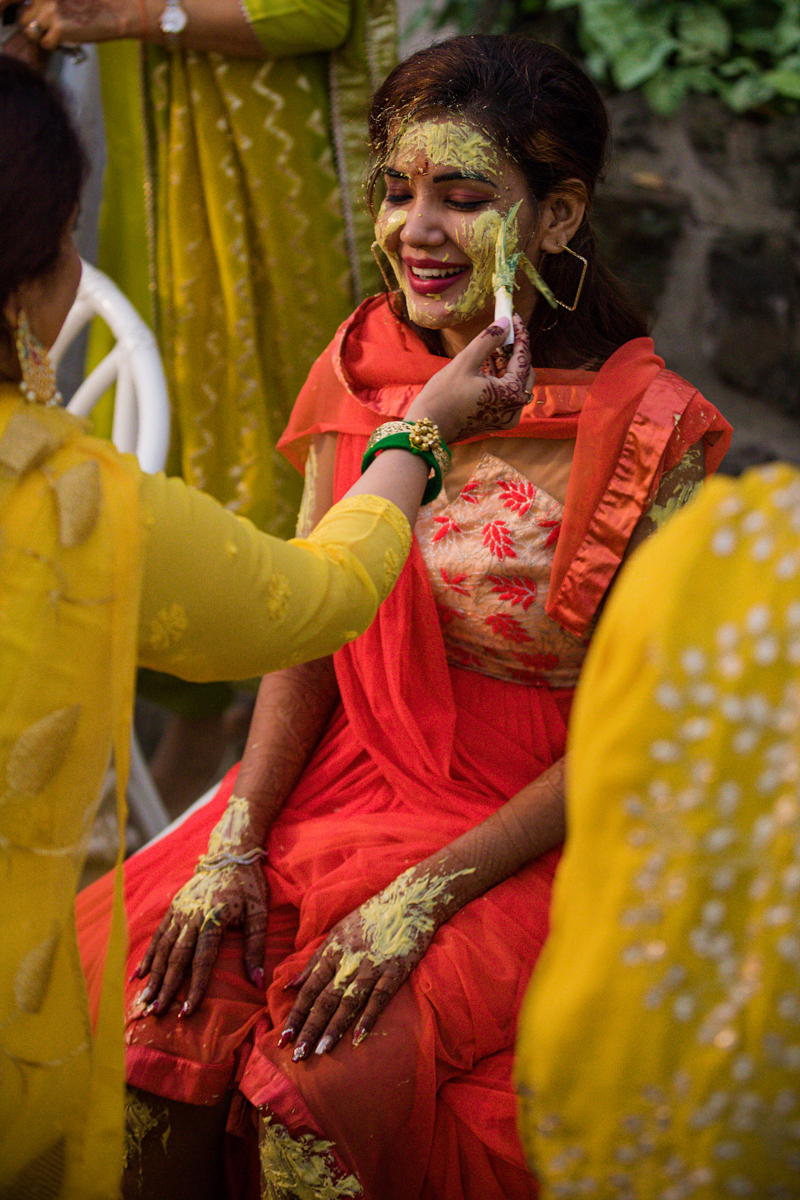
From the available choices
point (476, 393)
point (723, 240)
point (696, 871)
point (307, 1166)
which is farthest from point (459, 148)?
point (723, 240)

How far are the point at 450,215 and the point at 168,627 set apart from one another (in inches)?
32.5

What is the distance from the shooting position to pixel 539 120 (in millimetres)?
1577

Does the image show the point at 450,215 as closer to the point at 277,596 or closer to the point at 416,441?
the point at 416,441

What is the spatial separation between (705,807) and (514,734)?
83 centimetres

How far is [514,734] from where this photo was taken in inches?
62.4

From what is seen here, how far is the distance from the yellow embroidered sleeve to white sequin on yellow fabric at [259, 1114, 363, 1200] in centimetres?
49

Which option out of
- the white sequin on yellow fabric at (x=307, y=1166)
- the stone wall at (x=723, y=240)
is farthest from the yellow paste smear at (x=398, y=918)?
the stone wall at (x=723, y=240)

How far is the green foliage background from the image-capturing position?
10.1ft

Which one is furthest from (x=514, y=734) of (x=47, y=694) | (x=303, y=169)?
(x=303, y=169)

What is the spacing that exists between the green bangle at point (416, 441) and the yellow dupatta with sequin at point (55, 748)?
37 centimetres

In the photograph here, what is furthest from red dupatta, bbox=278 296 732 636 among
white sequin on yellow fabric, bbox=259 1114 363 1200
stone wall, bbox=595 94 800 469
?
stone wall, bbox=595 94 800 469

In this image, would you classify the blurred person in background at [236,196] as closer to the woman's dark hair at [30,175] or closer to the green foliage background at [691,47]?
the green foliage background at [691,47]

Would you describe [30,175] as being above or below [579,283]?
above

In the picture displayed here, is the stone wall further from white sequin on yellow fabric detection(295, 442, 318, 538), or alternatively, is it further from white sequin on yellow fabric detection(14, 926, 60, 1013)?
white sequin on yellow fabric detection(14, 926, 60, 1013)
